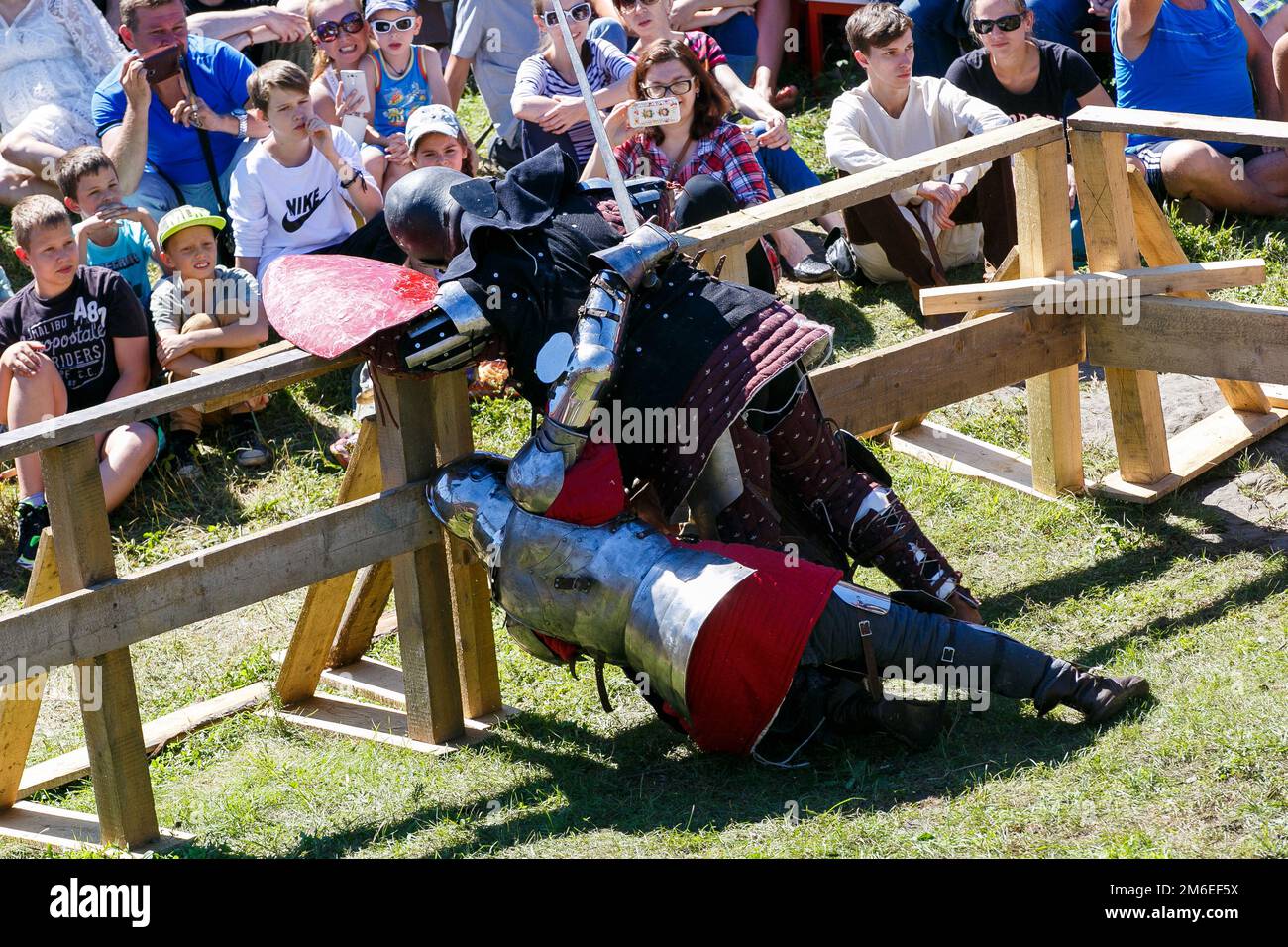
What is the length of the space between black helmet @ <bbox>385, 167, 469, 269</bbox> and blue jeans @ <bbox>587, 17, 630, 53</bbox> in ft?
11.3

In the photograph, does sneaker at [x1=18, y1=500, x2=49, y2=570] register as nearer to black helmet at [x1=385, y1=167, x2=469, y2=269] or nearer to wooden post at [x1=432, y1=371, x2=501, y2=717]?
wooden post at [x1=432, y1=371, x2=501, y2=717]

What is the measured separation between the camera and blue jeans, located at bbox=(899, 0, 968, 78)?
720 centimetres

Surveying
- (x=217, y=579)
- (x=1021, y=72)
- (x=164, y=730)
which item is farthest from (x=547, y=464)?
(x=1021, y=72)

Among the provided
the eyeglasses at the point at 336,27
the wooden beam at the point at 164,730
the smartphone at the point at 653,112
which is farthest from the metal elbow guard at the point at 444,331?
the eyeglasses at the point at 336,27

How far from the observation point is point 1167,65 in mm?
6371

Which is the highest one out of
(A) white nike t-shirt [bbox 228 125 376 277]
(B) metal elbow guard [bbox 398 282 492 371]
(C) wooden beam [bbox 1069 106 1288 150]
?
(C) wooden beam [bbox 1069 106 1288 150]

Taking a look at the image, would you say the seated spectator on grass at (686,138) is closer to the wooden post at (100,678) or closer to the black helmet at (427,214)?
A: the black helmet at (427,214)

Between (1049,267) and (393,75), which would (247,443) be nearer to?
(393,75)

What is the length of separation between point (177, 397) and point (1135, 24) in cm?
449

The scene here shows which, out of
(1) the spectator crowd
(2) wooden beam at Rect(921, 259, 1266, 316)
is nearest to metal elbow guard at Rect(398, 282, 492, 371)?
(2) wooden beam at Rect(921, 259, 1266, 316)

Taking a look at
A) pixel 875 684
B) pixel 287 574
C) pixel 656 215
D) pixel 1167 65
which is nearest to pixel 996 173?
pixel 1167 65

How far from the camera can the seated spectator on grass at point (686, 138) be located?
5.85m
